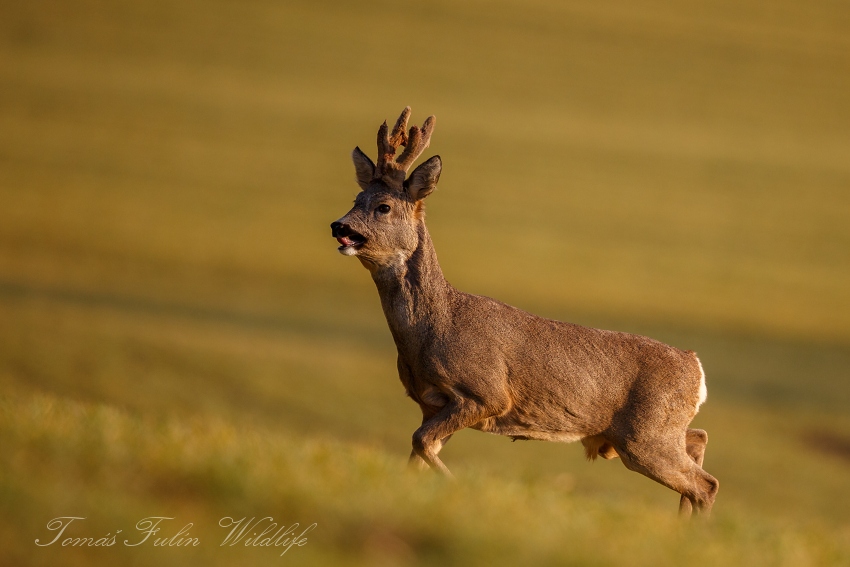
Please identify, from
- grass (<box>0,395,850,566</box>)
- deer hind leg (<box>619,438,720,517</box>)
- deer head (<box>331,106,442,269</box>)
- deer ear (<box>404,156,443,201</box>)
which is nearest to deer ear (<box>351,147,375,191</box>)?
deer head (<box>331,106,442,269</box>)

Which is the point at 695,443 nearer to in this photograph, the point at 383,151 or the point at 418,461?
the point at 418,461

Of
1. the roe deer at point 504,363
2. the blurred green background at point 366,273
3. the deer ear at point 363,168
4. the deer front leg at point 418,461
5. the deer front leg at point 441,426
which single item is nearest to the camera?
the blurred green background at point 366,273

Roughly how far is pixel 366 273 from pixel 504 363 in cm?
3285

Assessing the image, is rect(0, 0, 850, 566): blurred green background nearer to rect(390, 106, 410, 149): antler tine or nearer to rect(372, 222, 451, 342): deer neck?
rect(372, 222, 451, 342): deer neck

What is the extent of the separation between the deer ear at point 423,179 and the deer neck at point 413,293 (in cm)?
32

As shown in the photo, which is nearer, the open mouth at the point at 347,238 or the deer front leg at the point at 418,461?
the deer front leg at the point at 418,461

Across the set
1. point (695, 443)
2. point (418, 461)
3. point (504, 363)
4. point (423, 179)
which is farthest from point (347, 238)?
point (695, 443)

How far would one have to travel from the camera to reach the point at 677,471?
10.0 metres

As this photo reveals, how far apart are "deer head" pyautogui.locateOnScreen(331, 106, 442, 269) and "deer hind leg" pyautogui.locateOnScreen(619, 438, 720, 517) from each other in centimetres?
245

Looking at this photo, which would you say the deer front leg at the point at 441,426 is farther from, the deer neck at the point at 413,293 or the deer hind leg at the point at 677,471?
the deer hind leg at the point at 677,471

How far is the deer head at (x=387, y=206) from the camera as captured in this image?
977 centimetres

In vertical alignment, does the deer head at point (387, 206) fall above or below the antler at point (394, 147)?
below

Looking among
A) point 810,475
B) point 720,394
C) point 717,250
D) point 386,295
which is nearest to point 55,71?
point 717,250

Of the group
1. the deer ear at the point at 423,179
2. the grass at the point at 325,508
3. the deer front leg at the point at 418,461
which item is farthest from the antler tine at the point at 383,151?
the grass at the point at 325,508
